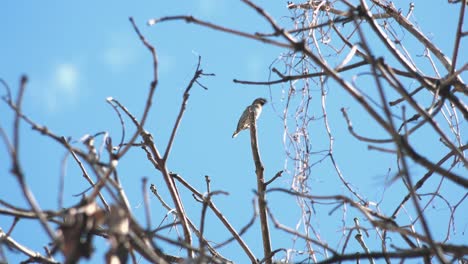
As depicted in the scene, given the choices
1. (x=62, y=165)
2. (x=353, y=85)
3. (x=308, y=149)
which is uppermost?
(x=308, y=149)

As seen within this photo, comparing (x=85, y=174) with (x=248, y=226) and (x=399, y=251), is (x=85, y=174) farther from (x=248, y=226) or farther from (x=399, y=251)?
(x=399, y=251)

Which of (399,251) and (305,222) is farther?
(305,222)

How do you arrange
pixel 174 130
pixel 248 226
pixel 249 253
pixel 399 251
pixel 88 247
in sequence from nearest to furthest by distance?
pixel 88 247 → pixel 248 226 → pixel 399 251 → pixel 174 130 → pixel 249 253

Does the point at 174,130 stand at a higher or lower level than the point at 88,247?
higher

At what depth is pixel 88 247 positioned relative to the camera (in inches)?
38.6

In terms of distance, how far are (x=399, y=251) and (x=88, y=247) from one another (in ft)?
2.42

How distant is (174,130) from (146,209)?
0.62 m

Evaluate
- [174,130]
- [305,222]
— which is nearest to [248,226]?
[174,130]

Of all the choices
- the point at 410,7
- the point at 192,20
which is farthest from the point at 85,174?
the point at 410,7

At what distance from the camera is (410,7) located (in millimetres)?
2787

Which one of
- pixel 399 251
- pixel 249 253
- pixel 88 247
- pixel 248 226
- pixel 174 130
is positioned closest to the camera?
pixel 88 247

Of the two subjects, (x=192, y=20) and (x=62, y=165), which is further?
(x=192, y=20)

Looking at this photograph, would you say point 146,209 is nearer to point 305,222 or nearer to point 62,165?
point 62,165

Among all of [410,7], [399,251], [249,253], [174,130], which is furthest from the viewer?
[410,7]
